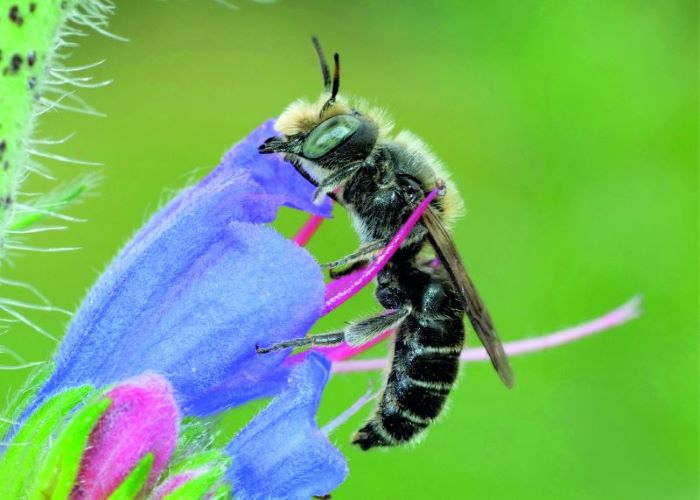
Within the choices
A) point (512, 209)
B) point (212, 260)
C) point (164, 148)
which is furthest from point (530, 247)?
point (212, 260)

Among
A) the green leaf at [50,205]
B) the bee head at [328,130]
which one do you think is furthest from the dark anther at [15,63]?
the bee head at [328,130]

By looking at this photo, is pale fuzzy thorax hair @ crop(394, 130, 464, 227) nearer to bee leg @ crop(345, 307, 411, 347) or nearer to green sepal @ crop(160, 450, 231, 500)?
bee leg @ crop(345, 307, 411, 347)

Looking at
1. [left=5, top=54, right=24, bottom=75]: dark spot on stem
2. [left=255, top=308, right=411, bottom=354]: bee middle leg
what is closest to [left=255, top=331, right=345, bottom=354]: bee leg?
[left=255, top=308, right=411, bottom=354]: bee middle leg

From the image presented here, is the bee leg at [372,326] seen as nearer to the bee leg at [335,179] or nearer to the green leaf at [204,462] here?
the bee leg at [335,179]

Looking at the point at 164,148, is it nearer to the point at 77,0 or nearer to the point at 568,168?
the point at 568,168

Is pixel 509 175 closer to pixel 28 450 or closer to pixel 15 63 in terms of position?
pixel 28 450

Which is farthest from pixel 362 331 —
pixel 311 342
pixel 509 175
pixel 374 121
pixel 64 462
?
pixel 509 175
